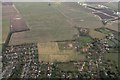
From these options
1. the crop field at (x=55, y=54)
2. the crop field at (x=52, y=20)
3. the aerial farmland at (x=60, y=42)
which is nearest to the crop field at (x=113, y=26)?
the aerial farmland at (x=60, y=42)

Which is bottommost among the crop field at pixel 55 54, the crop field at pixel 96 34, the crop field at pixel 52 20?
the crop field at pixel 55 54

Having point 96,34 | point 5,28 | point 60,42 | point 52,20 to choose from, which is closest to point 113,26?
point 96,34

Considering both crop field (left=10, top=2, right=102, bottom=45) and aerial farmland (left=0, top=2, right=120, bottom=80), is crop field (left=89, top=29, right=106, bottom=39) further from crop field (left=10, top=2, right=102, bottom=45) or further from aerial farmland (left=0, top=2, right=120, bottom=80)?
crop field (left=10, top=2, right=102, bottom=45)

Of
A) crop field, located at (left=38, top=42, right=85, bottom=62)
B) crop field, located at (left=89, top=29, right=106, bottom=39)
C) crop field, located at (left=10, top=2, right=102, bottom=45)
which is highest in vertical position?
crop field, located at (left=10, top=2, right=102, bottom=45)

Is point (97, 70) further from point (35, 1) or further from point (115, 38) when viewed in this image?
point (35, 1)

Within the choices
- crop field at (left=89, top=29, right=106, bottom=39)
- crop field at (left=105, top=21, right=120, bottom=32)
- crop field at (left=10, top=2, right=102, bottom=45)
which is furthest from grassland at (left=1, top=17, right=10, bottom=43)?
crop field at (left=105, top=21, right=120, bottom=32)

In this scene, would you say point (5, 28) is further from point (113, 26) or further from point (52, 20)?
point (113, 26)

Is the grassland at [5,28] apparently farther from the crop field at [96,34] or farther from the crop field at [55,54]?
the crop field at [96,34]

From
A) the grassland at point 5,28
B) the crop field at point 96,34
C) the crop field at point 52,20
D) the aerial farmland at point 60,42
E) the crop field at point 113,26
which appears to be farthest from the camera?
the crop field at point 113,26

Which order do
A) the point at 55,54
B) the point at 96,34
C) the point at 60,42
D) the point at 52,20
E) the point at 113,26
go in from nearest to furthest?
1. the point at 55,54
2. the point at 60,42
3. the point at 96,34
4. the point at 113,26
5. the point at 52,20
